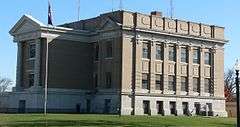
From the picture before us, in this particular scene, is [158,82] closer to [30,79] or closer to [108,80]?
[108,80]

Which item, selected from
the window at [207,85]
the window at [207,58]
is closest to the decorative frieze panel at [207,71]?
the window at [207,85]

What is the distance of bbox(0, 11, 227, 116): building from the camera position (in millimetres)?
72688

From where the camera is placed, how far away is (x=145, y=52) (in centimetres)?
7469

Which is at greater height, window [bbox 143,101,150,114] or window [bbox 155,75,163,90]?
window [bbox 155,75,163,90]

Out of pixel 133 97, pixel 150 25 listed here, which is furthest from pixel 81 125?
pixel 150 25

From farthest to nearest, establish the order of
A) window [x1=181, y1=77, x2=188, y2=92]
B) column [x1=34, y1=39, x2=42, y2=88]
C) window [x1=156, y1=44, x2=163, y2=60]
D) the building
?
window [x1=181, y1=77, x2=188, y2=92], window [x1=156, y1=44, x2=163, y2=60], column [x1=34, y1=39, x2=42, y2=88], the building

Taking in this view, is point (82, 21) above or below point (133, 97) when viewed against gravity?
above

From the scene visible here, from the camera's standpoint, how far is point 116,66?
239ft

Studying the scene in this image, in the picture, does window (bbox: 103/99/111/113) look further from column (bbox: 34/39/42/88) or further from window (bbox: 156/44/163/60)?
column (bbox: 34/39/42/88)

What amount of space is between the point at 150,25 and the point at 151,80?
7.19 meters

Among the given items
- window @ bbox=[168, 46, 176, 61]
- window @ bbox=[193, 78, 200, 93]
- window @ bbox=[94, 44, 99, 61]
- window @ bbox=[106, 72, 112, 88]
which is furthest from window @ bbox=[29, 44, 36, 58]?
window @ bbox=[193, 78, 200, 93]

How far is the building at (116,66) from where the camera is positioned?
72688 mm

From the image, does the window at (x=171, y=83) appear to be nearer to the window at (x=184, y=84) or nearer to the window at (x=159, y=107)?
the window at (x=184, y=84)

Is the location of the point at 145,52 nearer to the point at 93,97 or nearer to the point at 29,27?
the point at 93,97
